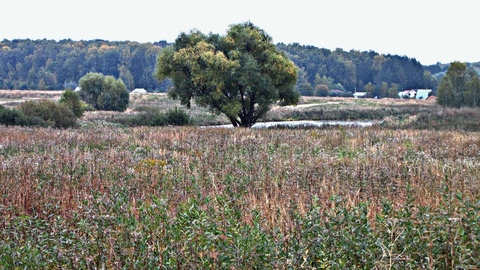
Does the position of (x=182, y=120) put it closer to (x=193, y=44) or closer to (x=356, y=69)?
(x=193, y=44)

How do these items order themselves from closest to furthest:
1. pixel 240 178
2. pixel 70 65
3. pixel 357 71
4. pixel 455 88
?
pixel 240 178
pixel 455 88
pixel 70 65
pixel 357 71

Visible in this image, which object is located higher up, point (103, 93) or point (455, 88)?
point (103, 93)

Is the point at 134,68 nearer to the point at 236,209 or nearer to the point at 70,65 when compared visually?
the point at 70,65

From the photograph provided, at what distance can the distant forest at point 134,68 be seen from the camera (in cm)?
15112

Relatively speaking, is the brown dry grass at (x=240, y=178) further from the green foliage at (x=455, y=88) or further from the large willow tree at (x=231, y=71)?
the green foliage at (x=455, y=88)

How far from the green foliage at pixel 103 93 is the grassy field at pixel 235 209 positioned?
5171cm

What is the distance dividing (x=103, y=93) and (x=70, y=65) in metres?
93.7

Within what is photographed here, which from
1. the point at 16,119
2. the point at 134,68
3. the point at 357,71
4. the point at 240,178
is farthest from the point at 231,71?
the point at 357,71

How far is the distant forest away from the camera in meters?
151

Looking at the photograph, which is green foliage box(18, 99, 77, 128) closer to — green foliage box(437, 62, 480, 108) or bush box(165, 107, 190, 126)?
bush box(165, 107, 190, 126)

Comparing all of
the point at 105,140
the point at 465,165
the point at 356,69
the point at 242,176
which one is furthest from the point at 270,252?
the point at 356,69

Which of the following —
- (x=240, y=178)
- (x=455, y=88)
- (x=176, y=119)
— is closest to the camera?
(x=240, y=178)

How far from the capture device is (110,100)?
2689 inches

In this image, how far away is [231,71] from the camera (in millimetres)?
31953
